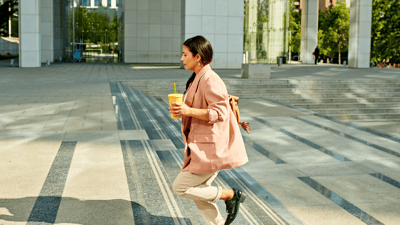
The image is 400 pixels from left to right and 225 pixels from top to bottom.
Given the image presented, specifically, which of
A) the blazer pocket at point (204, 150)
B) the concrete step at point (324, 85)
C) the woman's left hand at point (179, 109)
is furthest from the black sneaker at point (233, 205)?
the concrete step at point (324, 85)

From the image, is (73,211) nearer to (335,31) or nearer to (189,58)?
(189,58)

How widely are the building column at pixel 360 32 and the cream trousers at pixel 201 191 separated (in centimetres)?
3060

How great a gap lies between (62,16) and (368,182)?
126ft

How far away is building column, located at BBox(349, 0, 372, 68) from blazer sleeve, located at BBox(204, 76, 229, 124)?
30.7m

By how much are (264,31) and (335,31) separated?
29.7m

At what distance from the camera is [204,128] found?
331 cm

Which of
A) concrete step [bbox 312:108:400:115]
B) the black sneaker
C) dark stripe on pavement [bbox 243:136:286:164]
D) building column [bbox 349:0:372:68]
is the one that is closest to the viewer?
the black sneaker

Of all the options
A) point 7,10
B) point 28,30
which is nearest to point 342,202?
point 28,30

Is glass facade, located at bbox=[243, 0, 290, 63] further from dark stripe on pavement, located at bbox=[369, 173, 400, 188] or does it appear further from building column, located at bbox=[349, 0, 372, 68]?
dark stripe on pavement, located at bbox=[369, 173, 400, 188]

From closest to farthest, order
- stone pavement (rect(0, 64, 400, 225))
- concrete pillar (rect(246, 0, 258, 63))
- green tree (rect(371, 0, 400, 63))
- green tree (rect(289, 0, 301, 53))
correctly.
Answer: stone pavement (rect(0, 64, 400, 225)), concrete pillar (rect(246, 0, 258, 63)), green tree (rect(371, 0, 400, 63)), green tree (rect(289, 0, 301, 53))

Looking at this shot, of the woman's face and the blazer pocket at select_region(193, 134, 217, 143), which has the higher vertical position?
the woman's face

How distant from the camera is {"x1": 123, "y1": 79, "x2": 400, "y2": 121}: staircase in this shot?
52.7 feet

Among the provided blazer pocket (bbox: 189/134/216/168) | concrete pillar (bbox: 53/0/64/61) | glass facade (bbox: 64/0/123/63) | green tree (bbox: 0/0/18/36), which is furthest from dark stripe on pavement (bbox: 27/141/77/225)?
green tree (bbox: 0/0/18/36)

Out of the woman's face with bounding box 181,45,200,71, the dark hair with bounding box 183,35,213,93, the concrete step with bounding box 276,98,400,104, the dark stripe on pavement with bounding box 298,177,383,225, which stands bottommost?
the dark stripe on pavement with bounding box 298,177,383,225
